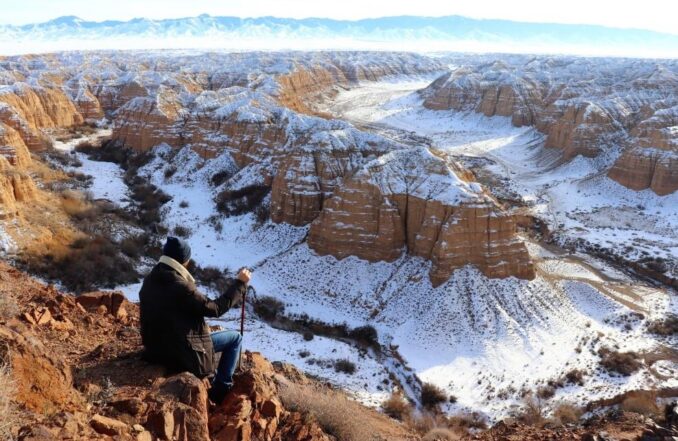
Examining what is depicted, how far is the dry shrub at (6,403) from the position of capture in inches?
185

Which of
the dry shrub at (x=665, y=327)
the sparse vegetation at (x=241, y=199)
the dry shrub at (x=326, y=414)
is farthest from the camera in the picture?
the sparse vegetation at (x=241, y=199)

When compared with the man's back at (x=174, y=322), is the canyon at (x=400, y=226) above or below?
below

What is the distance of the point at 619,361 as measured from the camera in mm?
23281

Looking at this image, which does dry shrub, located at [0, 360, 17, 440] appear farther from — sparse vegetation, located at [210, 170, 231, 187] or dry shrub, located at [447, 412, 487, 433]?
sparse vegetation, located at [210, 170, 231, 187]

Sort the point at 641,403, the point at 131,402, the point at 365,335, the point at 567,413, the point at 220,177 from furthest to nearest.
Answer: the point at 220,177 < the point at 365,335 < the point at 567,413 < the point at 641,403 < the point at 131,402

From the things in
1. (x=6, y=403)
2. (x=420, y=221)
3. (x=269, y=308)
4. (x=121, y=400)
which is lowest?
(x=269, y=308)

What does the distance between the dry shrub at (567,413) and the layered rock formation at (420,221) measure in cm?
887

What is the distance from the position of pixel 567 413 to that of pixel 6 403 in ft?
63.4

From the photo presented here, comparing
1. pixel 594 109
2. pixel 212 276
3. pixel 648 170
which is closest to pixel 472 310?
pixel 212 276

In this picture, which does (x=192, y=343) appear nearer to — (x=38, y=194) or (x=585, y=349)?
(x=585, y=349)

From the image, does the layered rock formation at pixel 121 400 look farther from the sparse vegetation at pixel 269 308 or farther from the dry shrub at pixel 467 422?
the sparse vegetation at pixel 269 308

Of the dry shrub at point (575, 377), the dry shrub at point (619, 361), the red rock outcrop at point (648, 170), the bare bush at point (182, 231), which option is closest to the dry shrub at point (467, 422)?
the dry shrub at point (575, 377)

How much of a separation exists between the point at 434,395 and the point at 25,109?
6571 cm

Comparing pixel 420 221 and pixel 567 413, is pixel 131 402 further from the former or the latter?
pixel 420 221
